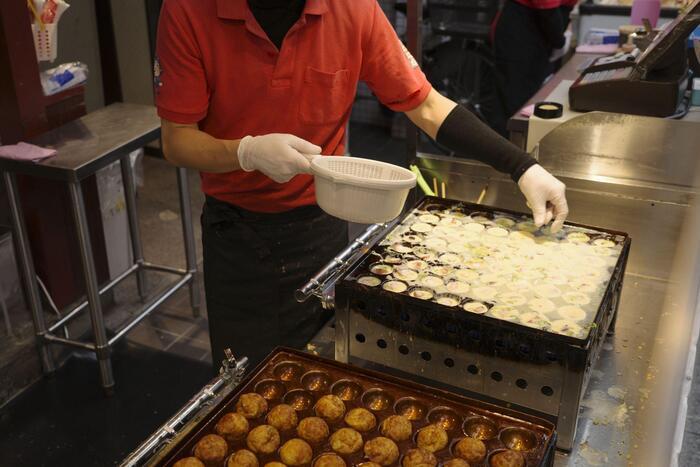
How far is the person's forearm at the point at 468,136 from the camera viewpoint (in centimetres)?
188

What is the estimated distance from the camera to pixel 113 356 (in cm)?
333

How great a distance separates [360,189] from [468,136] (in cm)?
53

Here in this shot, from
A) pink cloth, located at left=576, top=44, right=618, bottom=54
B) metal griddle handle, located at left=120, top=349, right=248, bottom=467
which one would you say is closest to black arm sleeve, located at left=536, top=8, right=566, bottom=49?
pink cloth, located at left=576, top=44, right=618, bottom=54

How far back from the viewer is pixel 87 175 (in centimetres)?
263

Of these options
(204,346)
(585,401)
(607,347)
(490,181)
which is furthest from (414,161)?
(204,346)

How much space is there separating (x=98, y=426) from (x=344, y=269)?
171 cm

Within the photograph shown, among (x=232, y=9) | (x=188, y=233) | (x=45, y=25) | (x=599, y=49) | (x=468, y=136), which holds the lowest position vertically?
(x=188, y=233)

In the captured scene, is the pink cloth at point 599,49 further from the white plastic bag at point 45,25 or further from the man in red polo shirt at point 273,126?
the white plastic bag at point 45,25

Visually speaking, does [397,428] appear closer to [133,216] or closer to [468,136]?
[468,136]

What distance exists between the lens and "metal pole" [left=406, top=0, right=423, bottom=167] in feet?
6.88

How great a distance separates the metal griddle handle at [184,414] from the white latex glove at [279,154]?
17.4 inches

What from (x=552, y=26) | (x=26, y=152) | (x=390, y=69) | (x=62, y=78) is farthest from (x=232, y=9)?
(x=552, y=26)

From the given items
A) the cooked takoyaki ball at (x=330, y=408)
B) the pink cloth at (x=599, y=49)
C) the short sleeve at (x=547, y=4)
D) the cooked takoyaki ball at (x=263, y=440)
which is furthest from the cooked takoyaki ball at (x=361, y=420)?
the short sleeve at (x=547, y=4)

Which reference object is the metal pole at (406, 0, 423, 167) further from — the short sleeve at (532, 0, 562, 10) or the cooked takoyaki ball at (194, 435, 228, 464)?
A: the short sleeve at (532, 0, 562, 10)
